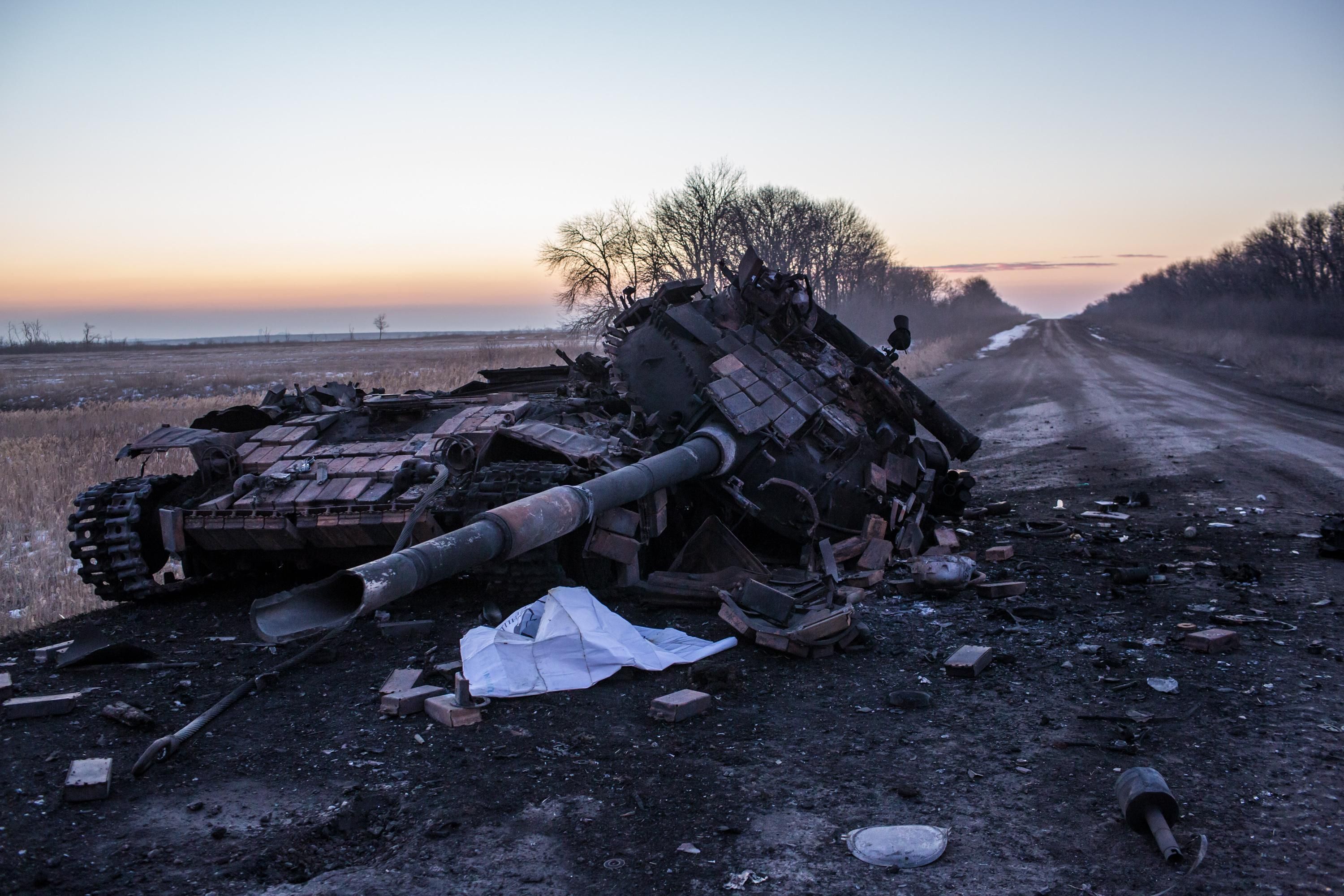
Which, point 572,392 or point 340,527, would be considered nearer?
point 340,527

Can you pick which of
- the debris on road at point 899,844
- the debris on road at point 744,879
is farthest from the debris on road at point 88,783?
the debris on road at point 899,844

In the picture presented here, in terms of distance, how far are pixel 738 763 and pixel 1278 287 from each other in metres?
61.4

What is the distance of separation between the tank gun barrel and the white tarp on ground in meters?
0.69

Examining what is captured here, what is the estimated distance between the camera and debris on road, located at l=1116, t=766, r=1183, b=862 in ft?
13.3

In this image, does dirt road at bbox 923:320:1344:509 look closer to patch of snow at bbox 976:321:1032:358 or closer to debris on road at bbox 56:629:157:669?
debris on road at bbox 56:629:157:669

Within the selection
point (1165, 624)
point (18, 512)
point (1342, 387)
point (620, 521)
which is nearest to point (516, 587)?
point (620, 521)

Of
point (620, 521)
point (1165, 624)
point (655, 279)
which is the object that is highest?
point (655, 279)

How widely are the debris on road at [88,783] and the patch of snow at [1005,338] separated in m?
48.0

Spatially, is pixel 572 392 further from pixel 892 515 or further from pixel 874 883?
pixel 874 883

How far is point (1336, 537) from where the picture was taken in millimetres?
8914

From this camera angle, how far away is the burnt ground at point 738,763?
13.1 ft

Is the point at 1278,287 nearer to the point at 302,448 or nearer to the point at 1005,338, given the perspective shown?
the point at 1005,338

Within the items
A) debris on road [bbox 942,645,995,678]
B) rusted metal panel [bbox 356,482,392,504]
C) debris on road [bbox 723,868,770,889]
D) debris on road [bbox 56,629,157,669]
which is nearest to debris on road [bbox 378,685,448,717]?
debris on road [bbox 56,629,157,669]

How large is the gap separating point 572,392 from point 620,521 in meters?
2.54
